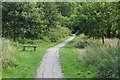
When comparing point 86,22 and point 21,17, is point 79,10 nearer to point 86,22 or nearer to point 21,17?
point 86,22

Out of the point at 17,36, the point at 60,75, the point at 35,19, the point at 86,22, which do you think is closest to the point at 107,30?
the point at 86,22

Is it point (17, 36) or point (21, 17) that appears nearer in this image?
point (21, 17)

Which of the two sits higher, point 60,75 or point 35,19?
point 35,19

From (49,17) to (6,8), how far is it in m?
10.2

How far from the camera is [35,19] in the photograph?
14062 mm

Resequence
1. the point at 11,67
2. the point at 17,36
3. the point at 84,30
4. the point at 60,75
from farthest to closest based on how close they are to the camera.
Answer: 1. the point at 17,36
2. the point at 84,30
3. the point at 11,67
4. the point at 60,75

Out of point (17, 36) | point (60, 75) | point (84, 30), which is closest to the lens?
point (60, 75)

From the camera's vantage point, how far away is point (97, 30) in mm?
11695

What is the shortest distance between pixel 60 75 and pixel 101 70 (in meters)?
1.54

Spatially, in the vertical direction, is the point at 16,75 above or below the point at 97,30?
below

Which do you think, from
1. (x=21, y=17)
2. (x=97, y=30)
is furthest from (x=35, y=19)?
(x=97, y=30)

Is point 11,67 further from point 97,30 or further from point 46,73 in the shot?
point 97,30

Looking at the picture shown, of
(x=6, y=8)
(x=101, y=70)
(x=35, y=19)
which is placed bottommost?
(x=101, y=70)

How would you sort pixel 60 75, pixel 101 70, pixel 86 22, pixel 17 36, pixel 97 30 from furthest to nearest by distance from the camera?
pixel 17 36, pixel 86 22, pixel 97 30, pixel 60 75, pixel 101 70
